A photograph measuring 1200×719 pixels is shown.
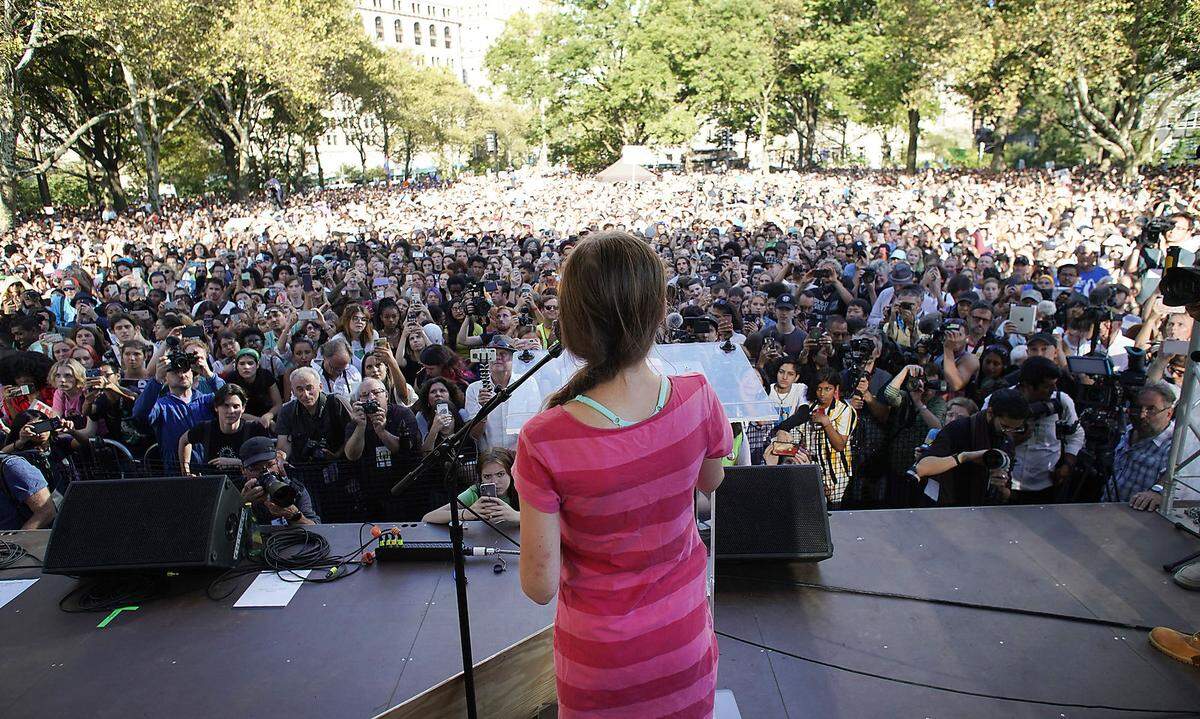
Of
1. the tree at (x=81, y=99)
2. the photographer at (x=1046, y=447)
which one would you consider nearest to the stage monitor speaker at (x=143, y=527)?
the photographer at (x=1046, y=447)

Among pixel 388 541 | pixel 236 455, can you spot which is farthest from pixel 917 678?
pixel 236 455

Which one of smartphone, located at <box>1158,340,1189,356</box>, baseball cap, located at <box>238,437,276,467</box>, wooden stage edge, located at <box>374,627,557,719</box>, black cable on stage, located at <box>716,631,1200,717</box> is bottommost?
black cable on stage, located at <box>716,631,1200,717</box>

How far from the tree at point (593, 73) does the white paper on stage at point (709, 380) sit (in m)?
36.9

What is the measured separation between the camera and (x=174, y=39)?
21.0 metres

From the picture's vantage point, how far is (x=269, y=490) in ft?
13.2

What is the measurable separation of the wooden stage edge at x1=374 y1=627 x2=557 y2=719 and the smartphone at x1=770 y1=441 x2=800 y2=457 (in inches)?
84.3

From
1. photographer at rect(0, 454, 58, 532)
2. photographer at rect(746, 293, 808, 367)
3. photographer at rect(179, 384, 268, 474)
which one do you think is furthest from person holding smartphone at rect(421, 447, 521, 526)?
photographer at rect(746, 293, 808, 367)

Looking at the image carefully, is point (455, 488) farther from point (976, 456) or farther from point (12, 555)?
point (12, 555)

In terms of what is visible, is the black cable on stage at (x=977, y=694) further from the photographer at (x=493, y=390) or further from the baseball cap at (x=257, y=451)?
the baseball cap at (x=257, y=451)

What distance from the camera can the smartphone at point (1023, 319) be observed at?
20.3ft

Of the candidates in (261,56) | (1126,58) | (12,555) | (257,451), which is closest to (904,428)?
(257,451)

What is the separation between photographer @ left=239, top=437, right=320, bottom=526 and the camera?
404 cm

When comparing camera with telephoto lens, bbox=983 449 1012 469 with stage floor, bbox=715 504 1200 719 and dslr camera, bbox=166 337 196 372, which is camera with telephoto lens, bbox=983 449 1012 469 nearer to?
stage floor, bbox=715 504 1200 719

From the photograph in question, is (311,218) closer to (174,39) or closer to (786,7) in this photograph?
(174,39)
